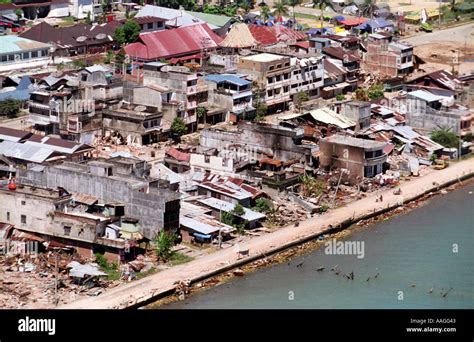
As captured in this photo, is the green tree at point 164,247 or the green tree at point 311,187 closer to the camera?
the green tree at point 164,247

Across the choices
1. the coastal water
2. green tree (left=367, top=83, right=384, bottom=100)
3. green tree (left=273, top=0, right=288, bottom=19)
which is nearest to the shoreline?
the coastal water

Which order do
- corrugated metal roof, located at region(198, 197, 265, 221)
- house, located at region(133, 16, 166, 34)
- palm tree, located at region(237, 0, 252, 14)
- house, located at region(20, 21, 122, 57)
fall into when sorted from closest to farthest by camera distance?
corrugated metal roof, located at region(198, 197, 265, 221) < house, located at region(20, 21, 122, 57) < house, located at region(133, 16, 166, 34) < palm tree, located at region(237, 0, 252, 14)

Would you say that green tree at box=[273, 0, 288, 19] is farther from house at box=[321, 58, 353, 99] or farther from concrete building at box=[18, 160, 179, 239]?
concrete building at box=[18, 160, 179, 239]

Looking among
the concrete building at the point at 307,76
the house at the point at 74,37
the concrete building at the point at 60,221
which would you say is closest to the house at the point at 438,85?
the concrete building at the point at 307,76

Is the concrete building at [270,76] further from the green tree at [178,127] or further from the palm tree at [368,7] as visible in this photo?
the palm tree at [368,7]
